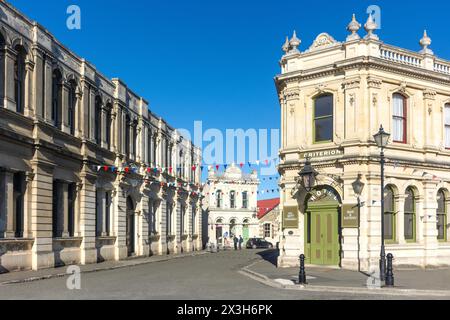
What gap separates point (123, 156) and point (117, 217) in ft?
12.5

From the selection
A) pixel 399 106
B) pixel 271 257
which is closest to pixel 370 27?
pixel 399 106

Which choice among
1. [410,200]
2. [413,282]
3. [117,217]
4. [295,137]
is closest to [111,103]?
[117,217]

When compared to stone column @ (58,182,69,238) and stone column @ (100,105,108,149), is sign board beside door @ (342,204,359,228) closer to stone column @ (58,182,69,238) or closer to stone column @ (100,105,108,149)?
stone column @ (58,182,69,238)

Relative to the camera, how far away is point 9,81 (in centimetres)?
2305

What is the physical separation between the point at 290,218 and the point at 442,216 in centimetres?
682

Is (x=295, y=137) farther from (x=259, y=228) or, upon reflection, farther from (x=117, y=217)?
(x=259, y=228)

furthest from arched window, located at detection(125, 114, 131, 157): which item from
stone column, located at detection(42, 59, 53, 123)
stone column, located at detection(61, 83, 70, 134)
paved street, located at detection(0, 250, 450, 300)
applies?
paved street, located at detection(0, 250, 450, 300)

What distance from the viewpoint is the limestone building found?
6900 centimetres

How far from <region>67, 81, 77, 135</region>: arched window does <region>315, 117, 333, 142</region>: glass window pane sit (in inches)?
477

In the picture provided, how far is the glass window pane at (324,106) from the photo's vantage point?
981 inches

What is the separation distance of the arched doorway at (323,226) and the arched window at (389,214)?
1.93 meters

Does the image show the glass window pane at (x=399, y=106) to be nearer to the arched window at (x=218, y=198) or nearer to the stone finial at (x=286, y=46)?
the stone finial at (x=286, y=46)

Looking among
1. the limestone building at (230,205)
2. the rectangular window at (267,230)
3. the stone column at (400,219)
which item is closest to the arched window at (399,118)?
the stone column at (400,219)
